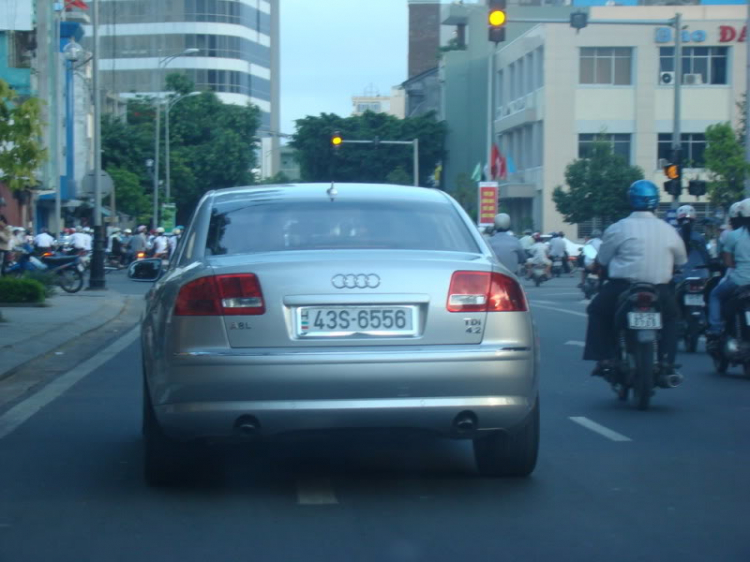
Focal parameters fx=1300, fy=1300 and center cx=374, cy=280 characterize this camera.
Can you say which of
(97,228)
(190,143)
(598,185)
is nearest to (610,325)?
(97,228)

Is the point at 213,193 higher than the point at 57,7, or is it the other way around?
the point at 57,7

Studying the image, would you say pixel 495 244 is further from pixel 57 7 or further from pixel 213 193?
pixel 57 7

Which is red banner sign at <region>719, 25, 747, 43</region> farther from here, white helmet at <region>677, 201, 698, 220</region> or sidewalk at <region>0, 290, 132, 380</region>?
white helmet at <region>677, 201, 698, 220</region>

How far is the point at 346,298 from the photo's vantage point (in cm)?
604

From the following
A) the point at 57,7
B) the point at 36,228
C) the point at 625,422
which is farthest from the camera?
the point at 36,228

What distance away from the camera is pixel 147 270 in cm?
888

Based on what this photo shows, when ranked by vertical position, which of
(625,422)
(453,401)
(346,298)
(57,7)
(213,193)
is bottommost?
(625,422)

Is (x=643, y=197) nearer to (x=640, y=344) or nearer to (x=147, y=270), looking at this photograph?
(x=640, y=344)

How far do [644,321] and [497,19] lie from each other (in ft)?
36.8

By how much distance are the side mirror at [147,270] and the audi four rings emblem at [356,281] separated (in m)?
3.01

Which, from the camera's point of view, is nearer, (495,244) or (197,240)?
(197,240)

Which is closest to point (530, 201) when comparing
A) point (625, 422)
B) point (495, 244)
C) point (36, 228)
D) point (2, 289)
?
point (36, 228)

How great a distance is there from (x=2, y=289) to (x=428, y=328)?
1751 centimetres

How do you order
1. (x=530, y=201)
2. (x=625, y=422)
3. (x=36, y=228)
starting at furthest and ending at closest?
(x=530, y=201) → (x=36, y=228) → (x=625, y=422)
